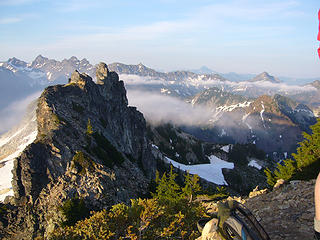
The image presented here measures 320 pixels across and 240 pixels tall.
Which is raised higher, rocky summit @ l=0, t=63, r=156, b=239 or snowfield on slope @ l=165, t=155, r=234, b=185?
rocky summit @ l=0, t=63, r=156, b=239

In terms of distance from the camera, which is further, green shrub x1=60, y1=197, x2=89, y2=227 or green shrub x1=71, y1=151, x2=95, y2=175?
green shrub x1=71, y1=151, x2=95, y2=175

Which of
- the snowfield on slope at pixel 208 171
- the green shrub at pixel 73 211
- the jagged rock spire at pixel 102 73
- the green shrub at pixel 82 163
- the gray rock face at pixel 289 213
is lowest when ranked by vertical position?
the snowfield on slope at pixel 208 171

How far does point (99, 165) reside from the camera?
37.7 meters

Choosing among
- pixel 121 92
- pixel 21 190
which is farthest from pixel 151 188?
pixel 121 92

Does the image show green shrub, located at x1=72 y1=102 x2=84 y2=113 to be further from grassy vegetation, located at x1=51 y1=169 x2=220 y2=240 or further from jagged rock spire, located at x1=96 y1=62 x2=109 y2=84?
grassy vegetation, located at x1=51 y1=169 x2=220 y2=240

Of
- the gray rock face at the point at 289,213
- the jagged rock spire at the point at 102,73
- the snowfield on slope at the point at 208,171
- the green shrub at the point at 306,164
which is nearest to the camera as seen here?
the gray rock face at the point at 289,213

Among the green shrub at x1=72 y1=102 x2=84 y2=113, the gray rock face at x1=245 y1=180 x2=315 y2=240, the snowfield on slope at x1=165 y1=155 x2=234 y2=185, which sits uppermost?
the green shrub at x1=72 y1=102 x2=84 y2=113

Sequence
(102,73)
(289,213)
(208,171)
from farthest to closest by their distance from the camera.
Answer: (208,171), (102,73), (289,213)

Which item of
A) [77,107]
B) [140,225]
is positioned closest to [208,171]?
[77,107]

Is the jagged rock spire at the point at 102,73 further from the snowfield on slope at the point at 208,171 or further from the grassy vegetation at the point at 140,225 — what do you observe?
the grassy vegetation at the point at 140,225

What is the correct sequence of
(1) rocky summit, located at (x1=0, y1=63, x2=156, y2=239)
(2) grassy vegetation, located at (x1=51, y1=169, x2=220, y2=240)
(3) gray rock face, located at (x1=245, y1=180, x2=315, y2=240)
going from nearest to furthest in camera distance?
(3) gray rock face, located at (x1=245, y1=180, x2=315, y2=240)
(2) grassy vegetation, located at (x1=51, y1=169, x2=220, y2=240)
(1) rocky summit, located at (x1=0, y1=63, x2=156, y2=239)

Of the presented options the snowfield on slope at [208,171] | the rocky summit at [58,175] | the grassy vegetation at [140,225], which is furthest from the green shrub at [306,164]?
the snowfield on slope at [208,171]

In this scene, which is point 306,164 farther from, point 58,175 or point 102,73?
point 102,73

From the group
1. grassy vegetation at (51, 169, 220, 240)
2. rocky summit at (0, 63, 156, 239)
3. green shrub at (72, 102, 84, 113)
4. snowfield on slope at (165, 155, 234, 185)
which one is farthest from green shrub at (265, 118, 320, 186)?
snowfield on slope at (165, 155, 234, 185)
